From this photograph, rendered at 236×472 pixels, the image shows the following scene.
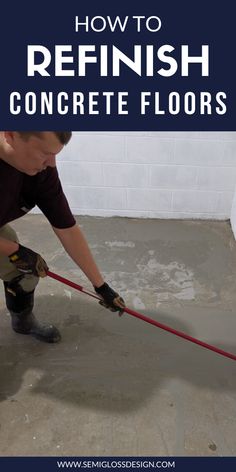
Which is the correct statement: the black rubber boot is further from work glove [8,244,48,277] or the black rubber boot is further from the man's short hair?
the man's short hair

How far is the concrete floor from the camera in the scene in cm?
123

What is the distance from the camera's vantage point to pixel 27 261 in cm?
123

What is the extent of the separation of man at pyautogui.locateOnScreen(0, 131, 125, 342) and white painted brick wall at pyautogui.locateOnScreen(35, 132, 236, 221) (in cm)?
103

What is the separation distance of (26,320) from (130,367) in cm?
46

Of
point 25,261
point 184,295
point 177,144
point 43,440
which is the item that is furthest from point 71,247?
point 177,144

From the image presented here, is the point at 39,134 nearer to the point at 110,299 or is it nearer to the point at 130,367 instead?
the point at 110,299

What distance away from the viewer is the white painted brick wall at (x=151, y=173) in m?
2.18

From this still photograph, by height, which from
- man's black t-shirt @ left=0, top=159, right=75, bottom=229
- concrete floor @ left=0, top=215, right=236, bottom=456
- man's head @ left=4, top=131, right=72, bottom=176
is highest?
man's head @ left=4, top=131, right=72, bottom=176

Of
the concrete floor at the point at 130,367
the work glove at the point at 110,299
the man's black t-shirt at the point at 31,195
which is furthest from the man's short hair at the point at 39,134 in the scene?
the concrete floor at the point at 130,367

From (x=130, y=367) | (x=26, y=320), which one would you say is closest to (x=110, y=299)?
(x=130, y=367)

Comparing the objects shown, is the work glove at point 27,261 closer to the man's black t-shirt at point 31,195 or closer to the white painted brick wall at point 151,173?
the man's black t-shirt at point 31,195

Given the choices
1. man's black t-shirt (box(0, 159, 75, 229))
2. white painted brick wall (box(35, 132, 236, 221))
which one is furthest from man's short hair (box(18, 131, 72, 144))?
white painted brick wall (box(35, 132, 236, 221))

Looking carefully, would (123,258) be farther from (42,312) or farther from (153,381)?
(153,381)

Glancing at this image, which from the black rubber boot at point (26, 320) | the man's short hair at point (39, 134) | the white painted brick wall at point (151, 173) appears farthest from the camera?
the white painted brick wall at point (151, 173)
